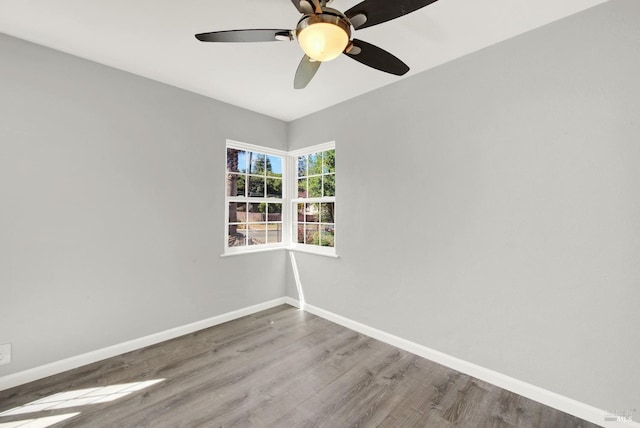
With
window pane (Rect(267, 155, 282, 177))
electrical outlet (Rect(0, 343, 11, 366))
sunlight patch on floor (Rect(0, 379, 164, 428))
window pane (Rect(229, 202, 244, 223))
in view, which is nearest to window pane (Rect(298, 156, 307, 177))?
window pane (Rect(267, 155, 282, 177))

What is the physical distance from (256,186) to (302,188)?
2.14 ft

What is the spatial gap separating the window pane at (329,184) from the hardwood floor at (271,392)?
176cm

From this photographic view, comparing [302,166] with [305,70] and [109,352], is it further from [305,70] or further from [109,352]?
[109,352]

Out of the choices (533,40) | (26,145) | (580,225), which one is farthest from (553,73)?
(26,145)

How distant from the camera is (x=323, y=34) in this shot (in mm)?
1281

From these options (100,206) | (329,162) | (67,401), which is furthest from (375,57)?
(67,401)

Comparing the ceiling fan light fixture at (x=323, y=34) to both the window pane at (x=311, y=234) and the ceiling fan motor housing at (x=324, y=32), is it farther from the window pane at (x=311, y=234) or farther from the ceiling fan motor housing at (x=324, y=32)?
the window pane at (x=311, y=234)

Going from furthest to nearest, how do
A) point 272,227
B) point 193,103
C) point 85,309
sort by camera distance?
point 272,227 → point 193,103 → point 85,309

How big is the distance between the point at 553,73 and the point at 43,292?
4.17 metres

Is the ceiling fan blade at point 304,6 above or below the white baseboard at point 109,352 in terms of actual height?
above

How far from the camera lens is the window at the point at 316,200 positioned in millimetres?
3449

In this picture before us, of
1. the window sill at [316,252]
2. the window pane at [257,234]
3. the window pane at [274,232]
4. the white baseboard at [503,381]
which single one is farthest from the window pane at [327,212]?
the white baseboard at [503,381]

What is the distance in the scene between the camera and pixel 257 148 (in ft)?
11.8

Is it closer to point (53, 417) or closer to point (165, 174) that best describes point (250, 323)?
point (53, 417)
